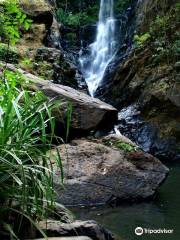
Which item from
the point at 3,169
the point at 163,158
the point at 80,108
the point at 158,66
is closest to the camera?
the point at 3,169

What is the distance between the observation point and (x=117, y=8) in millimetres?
20734

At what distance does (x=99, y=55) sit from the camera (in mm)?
17469

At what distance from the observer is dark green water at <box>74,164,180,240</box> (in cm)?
517

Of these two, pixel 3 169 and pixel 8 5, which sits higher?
pixel 8 5

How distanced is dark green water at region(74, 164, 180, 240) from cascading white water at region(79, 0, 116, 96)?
8937 mm

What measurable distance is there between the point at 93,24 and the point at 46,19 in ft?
23.6

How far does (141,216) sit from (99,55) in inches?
482

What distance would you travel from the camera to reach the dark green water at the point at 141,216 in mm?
5172

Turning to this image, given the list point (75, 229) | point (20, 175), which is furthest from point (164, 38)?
point (20, 175)

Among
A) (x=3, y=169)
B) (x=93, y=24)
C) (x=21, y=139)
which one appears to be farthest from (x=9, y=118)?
(x=93, y=24)

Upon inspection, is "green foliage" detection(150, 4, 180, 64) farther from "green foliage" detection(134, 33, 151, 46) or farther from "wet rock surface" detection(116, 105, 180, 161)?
"wet rock surface" detection(116, 105, 180, 161)

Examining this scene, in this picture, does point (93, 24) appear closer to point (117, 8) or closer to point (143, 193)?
point (117, 8)

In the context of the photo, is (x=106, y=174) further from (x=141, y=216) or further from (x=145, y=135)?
(x=145, y=135)

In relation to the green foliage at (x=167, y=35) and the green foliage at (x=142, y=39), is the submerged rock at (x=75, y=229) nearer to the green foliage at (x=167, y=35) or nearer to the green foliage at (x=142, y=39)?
the green foliage at (x=167, y=35)
